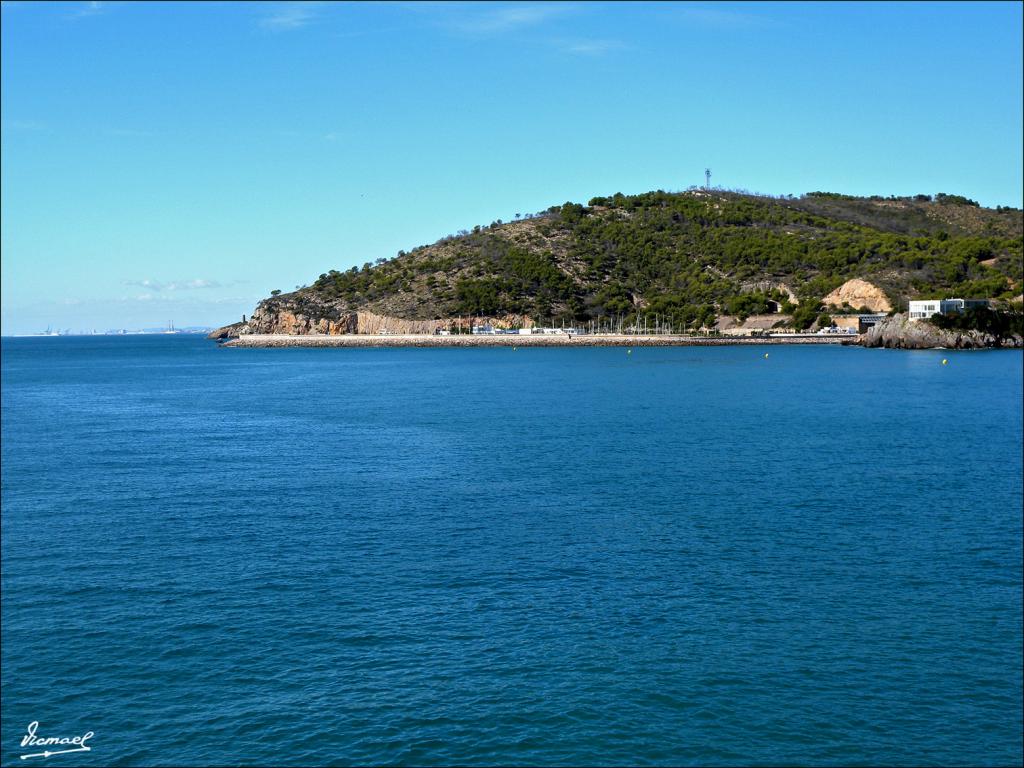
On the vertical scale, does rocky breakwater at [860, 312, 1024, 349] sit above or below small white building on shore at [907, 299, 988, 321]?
below

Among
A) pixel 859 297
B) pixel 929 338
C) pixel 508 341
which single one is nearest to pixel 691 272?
pixel 859 297

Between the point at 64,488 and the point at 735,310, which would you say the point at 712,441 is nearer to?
the point at 64,488

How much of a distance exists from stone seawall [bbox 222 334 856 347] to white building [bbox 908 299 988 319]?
1051 centimetres

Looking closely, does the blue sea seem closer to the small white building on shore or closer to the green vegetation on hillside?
the small white building on shore

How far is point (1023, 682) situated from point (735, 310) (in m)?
147

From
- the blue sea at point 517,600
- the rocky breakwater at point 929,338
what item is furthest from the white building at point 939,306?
the blue sea at point 517,600

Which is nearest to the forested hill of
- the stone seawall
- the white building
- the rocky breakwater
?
the stone seawall

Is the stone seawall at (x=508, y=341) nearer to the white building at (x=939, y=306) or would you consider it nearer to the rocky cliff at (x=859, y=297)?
the white building at (x=939, y=306)

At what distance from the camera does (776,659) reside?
672 inches

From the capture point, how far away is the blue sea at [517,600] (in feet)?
48.2

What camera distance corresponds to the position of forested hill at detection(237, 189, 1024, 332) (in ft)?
513

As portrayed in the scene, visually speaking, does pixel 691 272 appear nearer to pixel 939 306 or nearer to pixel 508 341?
pixel 508 341

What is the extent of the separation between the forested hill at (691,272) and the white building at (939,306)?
11.5 m

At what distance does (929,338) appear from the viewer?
124 meters
